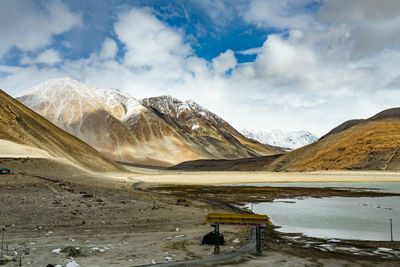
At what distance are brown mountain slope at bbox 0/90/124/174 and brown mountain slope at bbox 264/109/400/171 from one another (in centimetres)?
6352

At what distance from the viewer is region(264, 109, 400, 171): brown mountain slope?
3765 inches

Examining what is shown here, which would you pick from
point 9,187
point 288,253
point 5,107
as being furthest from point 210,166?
point 288,253

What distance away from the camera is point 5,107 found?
76500mm

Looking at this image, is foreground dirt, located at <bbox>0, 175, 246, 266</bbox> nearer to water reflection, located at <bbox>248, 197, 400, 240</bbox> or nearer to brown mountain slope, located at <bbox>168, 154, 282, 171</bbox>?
water reflection, located at <bbox>248, 197, 400, 240</bbox>

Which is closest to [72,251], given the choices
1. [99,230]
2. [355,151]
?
[99,230]

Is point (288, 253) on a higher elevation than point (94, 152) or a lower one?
lower

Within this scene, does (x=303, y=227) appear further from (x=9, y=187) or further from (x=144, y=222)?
(x=9, y=187)

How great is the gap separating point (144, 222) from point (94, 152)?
87580 mm

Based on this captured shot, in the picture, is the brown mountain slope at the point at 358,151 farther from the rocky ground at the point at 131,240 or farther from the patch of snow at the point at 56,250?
the patch of snow at the point at 56,250

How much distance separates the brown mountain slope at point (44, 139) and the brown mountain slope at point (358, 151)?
6352 centimetres

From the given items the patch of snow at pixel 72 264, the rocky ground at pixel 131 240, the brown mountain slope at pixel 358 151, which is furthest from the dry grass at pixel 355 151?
the patch of snow at pixel 72 264

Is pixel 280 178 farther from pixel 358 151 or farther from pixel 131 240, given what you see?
pixel 131 240

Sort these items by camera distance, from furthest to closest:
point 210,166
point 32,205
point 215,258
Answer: point 210,166 → point 32,205 → point 215,258

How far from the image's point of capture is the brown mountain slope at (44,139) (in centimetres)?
6844
